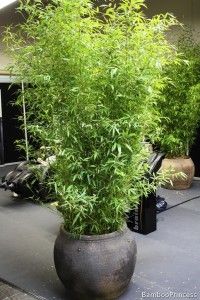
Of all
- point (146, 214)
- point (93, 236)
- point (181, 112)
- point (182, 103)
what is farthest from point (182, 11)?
point (93, 236)

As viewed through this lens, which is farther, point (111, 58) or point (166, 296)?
point (166, 296)

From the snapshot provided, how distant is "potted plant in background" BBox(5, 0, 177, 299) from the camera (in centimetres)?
253

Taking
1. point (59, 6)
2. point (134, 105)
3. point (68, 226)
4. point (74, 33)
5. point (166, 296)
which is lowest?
point (166, 296)

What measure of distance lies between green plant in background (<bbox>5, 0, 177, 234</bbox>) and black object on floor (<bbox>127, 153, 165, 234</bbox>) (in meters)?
1.49

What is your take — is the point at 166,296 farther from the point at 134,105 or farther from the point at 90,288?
the point at 134,105

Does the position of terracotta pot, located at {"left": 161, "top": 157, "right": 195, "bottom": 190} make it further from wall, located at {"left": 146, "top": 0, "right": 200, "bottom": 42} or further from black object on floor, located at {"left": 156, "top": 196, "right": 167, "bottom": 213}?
wall, located at {"left": 146, "top": 0, "right": 200, "bottom": 42}

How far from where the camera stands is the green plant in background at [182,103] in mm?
6156

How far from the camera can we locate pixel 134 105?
265 centimetres

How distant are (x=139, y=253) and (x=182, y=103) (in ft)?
11.2

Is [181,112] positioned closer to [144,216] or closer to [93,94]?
[144,216]

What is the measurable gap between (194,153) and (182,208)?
208cm

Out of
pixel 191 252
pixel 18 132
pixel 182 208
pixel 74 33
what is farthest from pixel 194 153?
pixel 74 33

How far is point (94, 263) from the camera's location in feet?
8.60

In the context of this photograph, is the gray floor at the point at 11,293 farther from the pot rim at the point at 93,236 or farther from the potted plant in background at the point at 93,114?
the pot rim at the point at 93,236
